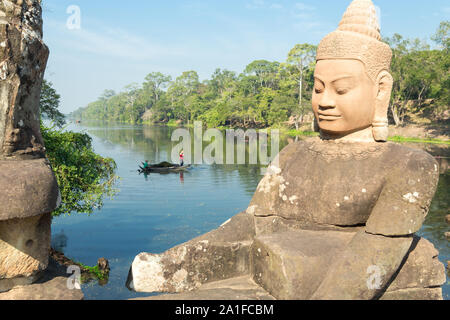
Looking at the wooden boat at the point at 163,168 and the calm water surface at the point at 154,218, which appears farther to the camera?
the wooden boat at the point at 163,168

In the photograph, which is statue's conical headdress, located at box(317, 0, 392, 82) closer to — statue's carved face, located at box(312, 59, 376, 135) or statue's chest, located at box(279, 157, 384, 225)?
statue's carved face, located at box(312, 59, 376, 135)

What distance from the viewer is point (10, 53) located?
252cm

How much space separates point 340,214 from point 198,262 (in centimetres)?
133

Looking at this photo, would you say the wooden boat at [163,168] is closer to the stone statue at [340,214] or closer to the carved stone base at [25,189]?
the stone statue at [340,214]

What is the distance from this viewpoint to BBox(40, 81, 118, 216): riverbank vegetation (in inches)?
419

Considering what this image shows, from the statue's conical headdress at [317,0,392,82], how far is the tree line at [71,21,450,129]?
39.8m

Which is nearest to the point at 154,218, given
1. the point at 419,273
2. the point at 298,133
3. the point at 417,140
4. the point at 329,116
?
the point at 329,116

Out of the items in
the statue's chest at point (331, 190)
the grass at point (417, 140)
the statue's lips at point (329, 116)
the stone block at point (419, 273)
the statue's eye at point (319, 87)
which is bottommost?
the stone block at point (419, 273)

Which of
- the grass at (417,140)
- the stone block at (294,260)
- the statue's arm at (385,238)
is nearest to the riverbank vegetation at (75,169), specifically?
the stone block at (294,260)

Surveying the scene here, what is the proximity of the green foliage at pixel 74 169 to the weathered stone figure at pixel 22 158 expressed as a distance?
321 inches

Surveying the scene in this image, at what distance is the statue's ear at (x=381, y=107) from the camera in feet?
10.9

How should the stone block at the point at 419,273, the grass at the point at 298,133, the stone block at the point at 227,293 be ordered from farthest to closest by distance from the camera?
the grass at the point at 298,133, the stone block at the point at 419,273, the stone block at the point at 227,293

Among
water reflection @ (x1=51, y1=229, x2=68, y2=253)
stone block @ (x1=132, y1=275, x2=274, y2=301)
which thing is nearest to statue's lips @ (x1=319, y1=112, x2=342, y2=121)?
stone block @ (x1=132, y1=275, x2=274, y2=301)
